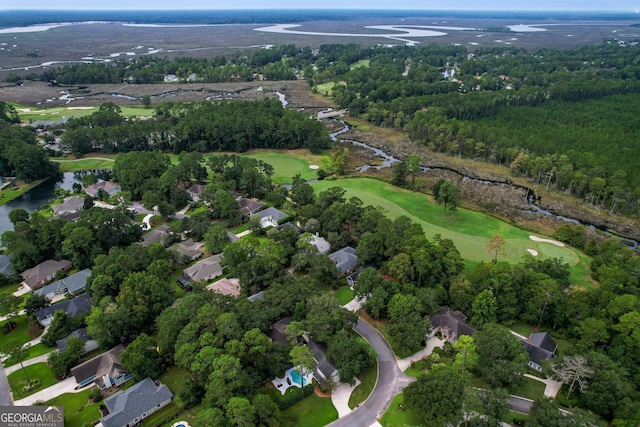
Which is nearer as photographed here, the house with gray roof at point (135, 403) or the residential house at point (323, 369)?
the house with gray roof at point (135, 403)

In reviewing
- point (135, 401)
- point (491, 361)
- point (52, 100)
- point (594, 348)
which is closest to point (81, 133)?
point (52, 100)

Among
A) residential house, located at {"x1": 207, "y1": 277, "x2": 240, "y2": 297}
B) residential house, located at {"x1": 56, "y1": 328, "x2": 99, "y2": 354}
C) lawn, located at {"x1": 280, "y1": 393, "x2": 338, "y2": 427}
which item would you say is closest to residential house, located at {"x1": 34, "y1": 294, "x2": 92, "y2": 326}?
residential house, located at {"x1": 56, "y1": 328, "x2": 99, "y2": 354}

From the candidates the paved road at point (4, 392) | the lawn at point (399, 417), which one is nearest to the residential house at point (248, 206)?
the paved road at point (4, 392)

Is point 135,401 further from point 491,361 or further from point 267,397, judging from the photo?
point 491,361

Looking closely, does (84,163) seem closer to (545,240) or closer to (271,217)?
(271,217)

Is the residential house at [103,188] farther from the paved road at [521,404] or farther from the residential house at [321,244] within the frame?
the paved road at [521,404]
